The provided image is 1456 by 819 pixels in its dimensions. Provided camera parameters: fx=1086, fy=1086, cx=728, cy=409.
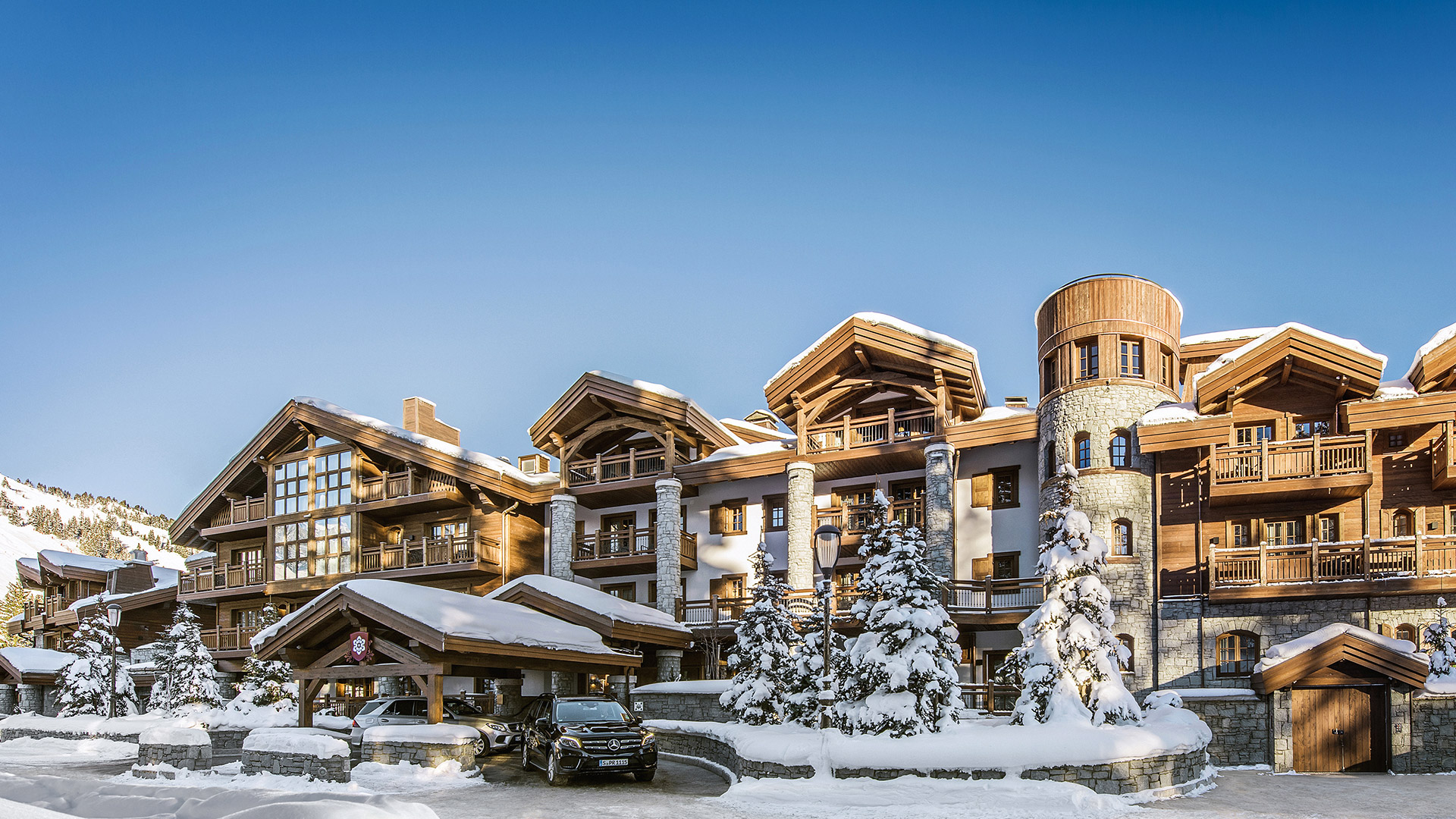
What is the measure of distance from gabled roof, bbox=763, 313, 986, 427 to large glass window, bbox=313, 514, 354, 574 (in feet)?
57.4

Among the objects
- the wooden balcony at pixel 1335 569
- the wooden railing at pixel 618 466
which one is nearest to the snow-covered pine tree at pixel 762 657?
the wooden balcony at pixel 1335 569

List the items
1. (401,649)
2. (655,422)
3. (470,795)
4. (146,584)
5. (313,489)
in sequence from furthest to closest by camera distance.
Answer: (146,584)
(313,489)
(655,422)
(401,649)
(470,795)

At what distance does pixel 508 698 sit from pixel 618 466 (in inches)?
333

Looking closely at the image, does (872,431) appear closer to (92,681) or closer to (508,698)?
(508,698)

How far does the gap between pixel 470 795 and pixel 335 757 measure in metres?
2.59

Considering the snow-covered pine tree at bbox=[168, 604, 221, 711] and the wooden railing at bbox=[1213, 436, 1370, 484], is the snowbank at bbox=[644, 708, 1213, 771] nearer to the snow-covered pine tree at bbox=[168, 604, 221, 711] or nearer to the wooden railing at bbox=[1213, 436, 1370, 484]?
the wooden railing at bbox=[1213, 436, 1370, 484]

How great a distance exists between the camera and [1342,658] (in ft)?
69.8

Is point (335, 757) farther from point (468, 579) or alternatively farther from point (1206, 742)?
point (468, 579)

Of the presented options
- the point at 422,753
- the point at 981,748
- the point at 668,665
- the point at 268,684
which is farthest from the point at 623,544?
the point at 981,748

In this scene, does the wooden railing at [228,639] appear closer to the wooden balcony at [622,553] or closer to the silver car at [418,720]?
the wooden balcony at [622,553]

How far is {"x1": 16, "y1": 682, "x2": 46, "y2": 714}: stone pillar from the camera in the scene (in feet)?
156

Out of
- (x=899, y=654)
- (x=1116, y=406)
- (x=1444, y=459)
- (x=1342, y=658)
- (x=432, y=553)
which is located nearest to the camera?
(x=899, y=654)

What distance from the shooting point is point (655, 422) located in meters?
36.8

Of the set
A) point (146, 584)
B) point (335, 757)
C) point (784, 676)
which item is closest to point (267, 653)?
point (335, 757)
